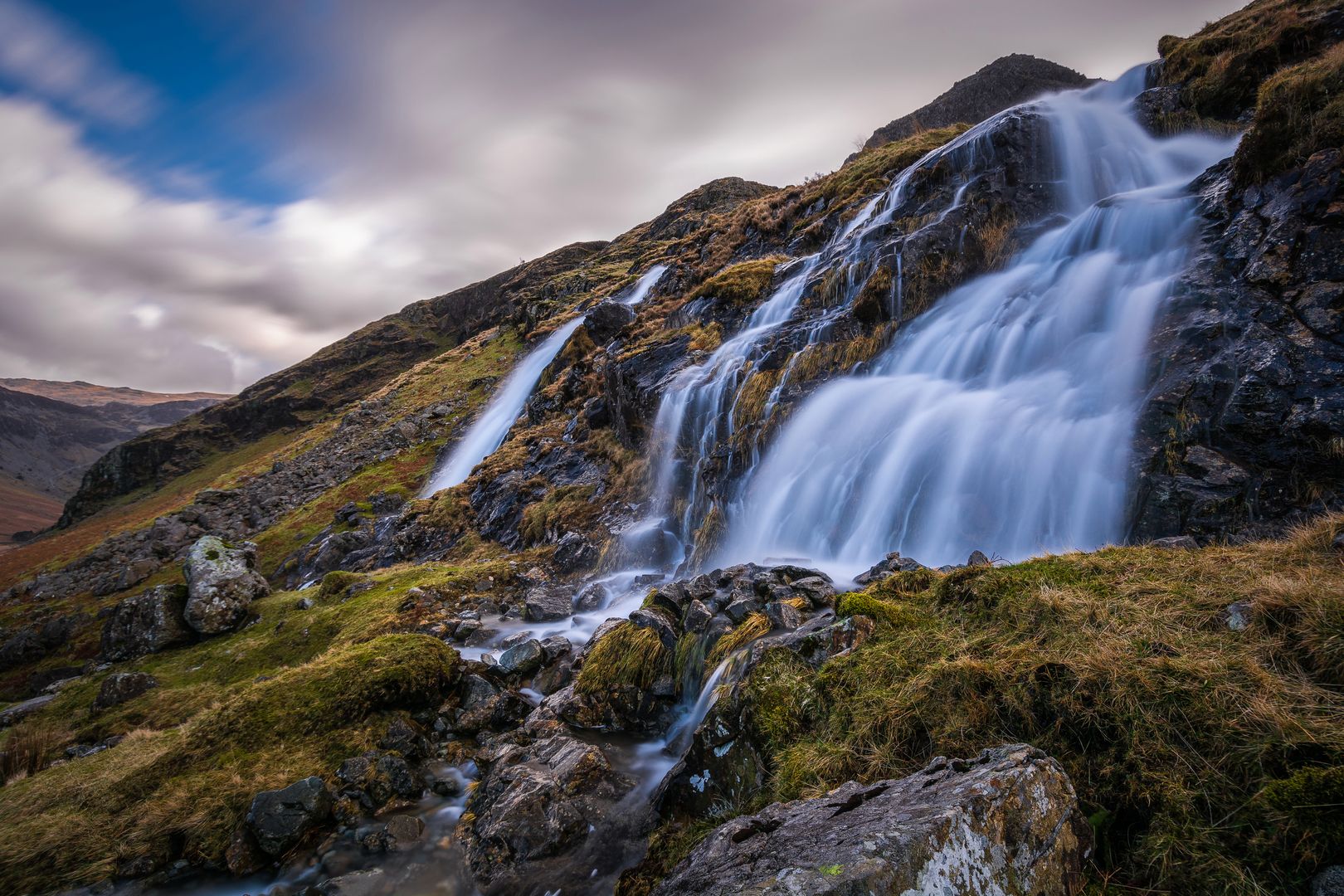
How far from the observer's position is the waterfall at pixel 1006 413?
31.8 feet

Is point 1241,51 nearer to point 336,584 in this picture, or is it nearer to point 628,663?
point 628,663

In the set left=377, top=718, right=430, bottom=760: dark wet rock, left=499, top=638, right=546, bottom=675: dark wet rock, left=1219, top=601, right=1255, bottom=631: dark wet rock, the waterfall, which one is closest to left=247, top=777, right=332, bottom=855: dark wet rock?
left=377, top=718, right=430, bottom=760: dark wet rock

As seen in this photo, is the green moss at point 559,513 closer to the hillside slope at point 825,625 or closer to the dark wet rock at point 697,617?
the hillside slope at point 825,625

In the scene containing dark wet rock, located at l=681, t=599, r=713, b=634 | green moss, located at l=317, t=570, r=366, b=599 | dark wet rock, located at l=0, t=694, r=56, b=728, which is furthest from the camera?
green moss, located at l=317, t=570, r=366, b=599

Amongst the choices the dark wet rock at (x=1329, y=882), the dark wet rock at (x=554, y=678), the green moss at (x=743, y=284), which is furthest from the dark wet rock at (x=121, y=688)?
the green moss at (x=743, y=284)

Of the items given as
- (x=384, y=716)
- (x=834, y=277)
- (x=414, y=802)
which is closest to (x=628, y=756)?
(x=414, y=802)

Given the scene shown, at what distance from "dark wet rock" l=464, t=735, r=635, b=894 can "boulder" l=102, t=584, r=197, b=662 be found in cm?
1337

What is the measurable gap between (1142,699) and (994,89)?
A: 80069 millimetres

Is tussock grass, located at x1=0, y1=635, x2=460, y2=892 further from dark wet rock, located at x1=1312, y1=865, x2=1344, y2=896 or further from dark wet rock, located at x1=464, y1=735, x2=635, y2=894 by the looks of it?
dark wet rock, located at x1=1312, y1=865, x2=1344, y2=896

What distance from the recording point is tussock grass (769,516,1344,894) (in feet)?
8.63

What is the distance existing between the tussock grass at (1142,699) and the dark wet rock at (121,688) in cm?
1389

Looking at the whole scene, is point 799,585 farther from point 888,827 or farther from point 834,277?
point 834,277

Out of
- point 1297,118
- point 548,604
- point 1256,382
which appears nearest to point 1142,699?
point 1256,382

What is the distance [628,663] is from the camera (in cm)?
796
